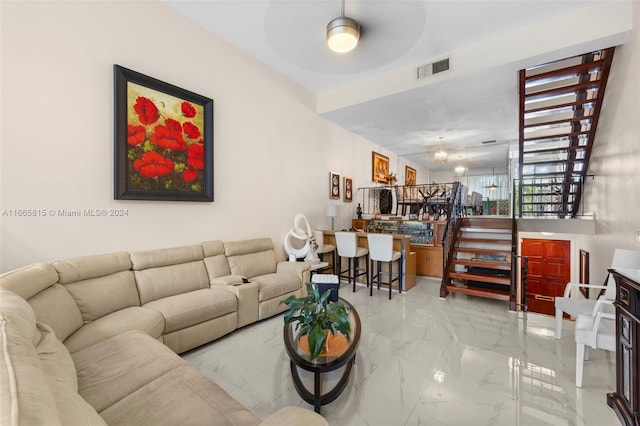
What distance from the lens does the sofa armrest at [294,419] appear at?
1020mm

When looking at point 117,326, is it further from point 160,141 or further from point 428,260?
point 428,260

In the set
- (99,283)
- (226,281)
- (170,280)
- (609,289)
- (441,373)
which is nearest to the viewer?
(441,373)

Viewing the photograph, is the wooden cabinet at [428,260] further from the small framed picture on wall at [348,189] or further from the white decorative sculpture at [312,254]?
the white decorative sculpture at [312,254]

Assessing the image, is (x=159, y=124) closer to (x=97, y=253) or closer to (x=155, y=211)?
(x=155, y=211)

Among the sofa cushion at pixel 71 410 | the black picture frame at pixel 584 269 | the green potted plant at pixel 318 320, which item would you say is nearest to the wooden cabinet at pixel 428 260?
the black picture frame at pixel 584 269

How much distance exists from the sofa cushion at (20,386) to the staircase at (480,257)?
469 centimetres

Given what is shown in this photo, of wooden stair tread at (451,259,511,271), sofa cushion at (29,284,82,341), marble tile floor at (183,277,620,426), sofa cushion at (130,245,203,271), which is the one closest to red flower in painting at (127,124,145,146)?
sofa cushion at (130,245,203,271)

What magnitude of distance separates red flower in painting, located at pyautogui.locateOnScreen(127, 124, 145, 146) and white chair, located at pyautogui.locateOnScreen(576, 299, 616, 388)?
4.59m

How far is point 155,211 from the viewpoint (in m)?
3.21

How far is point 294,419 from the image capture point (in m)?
1.04

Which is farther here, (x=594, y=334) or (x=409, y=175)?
(x=409, y=175)

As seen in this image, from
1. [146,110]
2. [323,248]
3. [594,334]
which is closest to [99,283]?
[146,110]

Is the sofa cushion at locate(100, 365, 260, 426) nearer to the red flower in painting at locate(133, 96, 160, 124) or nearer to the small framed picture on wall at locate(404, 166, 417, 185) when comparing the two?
the red flower in painting at locate(133, 96, 160, 124)

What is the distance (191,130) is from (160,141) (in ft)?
1.44
